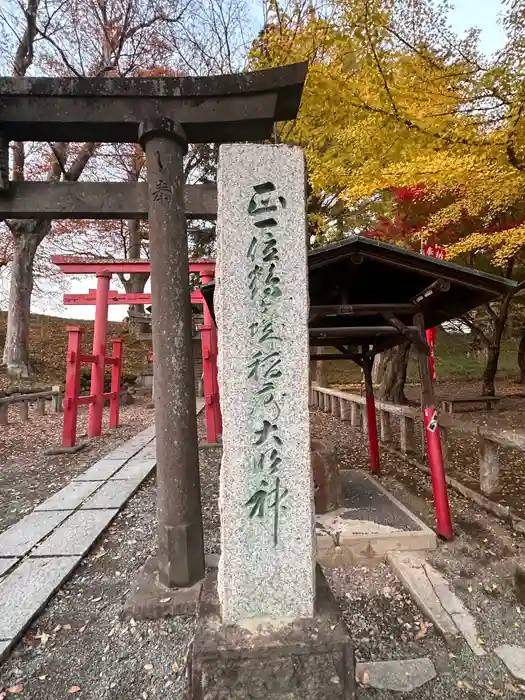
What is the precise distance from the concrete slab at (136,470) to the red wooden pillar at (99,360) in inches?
91.2

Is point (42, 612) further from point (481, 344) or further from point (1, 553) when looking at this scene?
point (481, 344)

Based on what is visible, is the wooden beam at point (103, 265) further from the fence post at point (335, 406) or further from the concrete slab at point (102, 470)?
the fence post at point (335, 406)

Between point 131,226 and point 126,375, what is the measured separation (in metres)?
8.48

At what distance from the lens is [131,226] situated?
68.5 ft

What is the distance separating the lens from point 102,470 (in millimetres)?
6289

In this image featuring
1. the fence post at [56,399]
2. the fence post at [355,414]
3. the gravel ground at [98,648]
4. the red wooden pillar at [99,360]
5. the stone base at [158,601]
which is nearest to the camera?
the gravel ground at [98,648]

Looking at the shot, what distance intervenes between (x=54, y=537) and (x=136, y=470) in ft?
7.33

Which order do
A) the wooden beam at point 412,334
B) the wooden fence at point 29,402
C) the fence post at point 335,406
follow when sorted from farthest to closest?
the fence post at point 335,406 < the wooden fence at point 29,402 < the wooden beam at point 412,334

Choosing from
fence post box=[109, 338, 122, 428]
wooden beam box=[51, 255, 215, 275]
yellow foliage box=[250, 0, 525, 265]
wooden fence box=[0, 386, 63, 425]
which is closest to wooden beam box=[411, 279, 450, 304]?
yellow foliage box=[250, 0, 525, 265]

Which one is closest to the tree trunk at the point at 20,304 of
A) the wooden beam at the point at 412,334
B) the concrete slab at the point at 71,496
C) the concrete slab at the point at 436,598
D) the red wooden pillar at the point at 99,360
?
the red wooden pillar at the point at 99,360

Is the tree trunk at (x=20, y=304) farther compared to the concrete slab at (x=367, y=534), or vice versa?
the tree trunk at (x=20, y=304)

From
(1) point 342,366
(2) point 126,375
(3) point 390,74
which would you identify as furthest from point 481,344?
(3) point 390,74

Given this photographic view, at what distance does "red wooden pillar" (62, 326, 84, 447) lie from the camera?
25.1 feet

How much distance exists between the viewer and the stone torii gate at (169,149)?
3080mm
